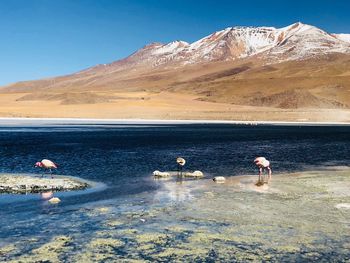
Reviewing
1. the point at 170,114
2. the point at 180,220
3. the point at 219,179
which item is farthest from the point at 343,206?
the point at 170,114

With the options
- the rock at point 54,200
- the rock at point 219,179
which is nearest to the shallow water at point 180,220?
the rock at point 54,200

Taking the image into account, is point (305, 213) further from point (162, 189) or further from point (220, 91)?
point (220, 91)

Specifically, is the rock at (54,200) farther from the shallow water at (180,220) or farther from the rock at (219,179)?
the rock at (219,179)

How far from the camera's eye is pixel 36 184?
19.9 metres

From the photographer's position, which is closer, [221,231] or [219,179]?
[221,231]

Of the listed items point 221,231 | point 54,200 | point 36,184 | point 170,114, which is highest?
point 170,114

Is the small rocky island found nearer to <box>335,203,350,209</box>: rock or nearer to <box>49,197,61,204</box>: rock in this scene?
<box>49,197,61,204</box>: rock

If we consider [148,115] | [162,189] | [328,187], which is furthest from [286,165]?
[148,115]

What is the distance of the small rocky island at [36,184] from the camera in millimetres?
19078

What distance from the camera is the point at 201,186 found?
20.2 meters

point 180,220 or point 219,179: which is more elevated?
point 219,179

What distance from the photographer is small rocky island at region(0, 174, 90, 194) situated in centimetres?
1908

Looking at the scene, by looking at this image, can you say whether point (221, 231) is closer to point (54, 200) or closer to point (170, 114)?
point (54, 200)

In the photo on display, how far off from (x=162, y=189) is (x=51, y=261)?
9249mm
